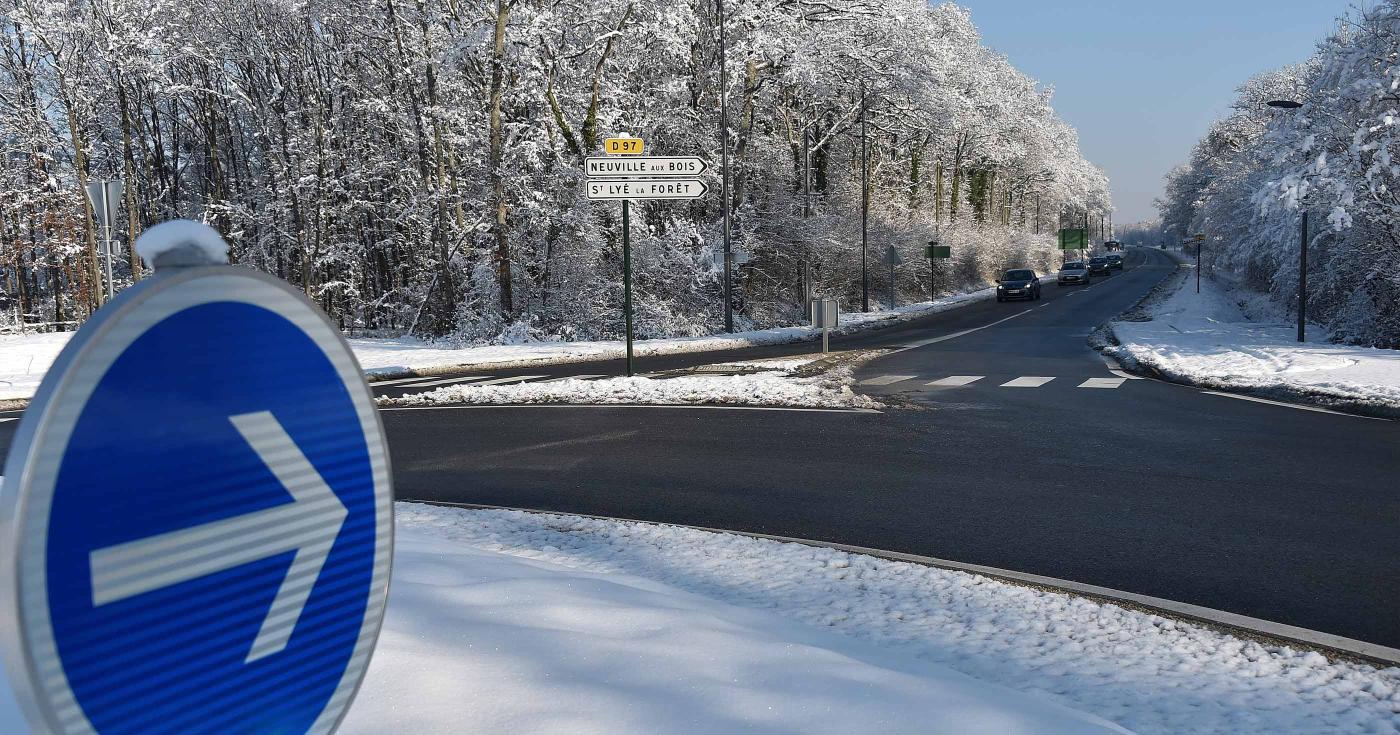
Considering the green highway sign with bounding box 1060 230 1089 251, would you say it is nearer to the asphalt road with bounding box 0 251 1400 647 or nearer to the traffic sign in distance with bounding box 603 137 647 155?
the asphalt road with bounding box 0 251 1400 647

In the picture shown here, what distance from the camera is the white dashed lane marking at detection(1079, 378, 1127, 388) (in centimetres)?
1395

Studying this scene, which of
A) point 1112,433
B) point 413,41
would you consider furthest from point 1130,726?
point 413,41

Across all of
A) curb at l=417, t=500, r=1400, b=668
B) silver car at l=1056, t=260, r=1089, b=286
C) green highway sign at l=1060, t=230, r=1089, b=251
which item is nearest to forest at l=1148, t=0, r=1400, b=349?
curb at l=417, t=500, r=1400, b=668

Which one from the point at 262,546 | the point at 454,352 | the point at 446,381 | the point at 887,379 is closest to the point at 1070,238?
the point at 454,352

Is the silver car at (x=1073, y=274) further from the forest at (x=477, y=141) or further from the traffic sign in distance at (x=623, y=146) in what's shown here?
the traffic sign in distance at (x=623, y=146)

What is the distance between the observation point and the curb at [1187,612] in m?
4.07

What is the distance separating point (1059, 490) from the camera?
7.33 meters

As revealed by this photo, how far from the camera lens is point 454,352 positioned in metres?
22.6

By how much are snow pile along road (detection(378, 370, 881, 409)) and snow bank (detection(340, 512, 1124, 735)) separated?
846cm

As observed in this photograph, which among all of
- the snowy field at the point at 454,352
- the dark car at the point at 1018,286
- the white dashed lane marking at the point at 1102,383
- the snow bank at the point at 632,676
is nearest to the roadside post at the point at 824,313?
the snowy field at the point at 454,352

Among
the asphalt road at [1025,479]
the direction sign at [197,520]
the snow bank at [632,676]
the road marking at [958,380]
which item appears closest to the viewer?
the direction sign at [197,520]

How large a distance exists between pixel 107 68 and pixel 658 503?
106 feet

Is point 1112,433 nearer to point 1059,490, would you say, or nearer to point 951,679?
point 1059,490

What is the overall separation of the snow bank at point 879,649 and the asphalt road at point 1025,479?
2.67 feet
